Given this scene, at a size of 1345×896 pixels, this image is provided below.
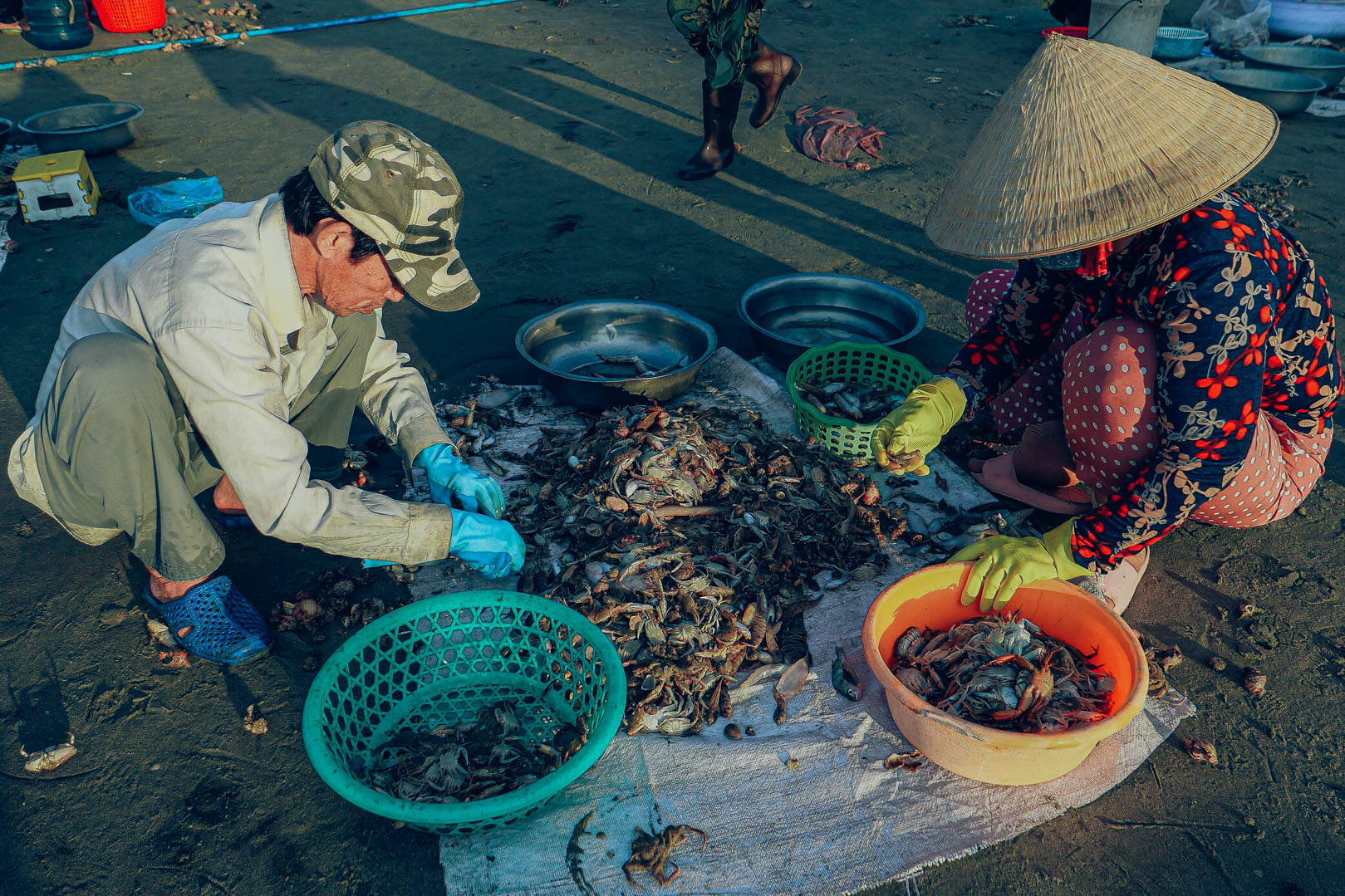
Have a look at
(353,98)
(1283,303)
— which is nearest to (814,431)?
(1283,303)

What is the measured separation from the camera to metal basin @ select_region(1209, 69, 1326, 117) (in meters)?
6.59

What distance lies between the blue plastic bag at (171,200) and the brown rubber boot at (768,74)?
11.6 feet

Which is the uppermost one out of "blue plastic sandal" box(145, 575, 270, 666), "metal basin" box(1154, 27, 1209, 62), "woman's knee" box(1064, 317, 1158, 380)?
"metal basin" box(1154, 27, 1209, 62)

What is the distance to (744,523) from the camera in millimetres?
2881

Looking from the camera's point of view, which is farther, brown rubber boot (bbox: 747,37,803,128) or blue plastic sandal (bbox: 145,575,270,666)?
brown rubber boot (bbox: 747,37,803,128)

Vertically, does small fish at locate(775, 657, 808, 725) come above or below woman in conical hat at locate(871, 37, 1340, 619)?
below

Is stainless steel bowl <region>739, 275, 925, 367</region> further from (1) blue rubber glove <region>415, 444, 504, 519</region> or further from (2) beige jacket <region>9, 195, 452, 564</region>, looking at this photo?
(2) beige jacket <region>9, 195, 452, 564</region>

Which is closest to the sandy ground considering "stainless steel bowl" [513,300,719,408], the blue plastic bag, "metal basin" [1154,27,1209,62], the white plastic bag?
the blue plastic bag

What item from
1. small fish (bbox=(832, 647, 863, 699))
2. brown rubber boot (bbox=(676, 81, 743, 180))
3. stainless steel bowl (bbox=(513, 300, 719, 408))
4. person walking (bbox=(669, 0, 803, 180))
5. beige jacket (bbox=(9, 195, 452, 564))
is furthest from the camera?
brown rubber boot (bbox=(676, 81, 743, 180))

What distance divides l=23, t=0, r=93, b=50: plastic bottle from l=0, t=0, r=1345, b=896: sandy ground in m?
0.30

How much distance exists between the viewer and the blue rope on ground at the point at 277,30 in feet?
25.5

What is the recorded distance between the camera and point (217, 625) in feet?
8.46

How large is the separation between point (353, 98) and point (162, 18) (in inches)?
122

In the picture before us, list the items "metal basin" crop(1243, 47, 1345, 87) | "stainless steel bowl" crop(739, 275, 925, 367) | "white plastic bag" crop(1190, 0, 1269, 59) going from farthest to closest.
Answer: "white plastic bag" crop(1190, 0, 1269, 59) → "metal basin" crop(1243, 47, 1345, 87) → "stainless steel bowl" crop(739, 275, 925, 367)
